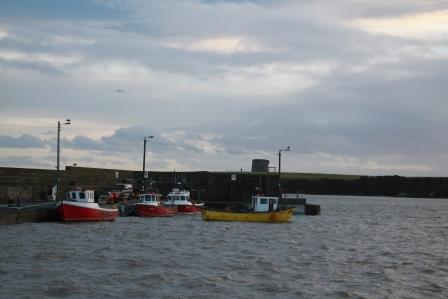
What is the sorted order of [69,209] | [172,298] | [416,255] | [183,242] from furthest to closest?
[69,209] → [183,242] → [416,255] → [172,298]

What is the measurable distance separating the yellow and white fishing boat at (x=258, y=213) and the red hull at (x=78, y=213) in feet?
33.1

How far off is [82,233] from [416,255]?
64.6 ft

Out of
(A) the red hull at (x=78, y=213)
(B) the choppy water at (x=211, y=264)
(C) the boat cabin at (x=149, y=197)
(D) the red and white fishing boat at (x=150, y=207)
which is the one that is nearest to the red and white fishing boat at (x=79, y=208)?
(A) the red hull at (x=78, y=213)

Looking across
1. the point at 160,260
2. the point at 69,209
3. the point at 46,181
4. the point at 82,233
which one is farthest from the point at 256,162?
the point at 160,260

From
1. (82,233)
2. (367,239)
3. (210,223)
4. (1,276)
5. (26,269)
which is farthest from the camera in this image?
(210,223)

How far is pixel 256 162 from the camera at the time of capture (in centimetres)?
11119

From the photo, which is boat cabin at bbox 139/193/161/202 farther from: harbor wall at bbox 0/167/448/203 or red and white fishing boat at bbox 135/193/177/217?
harbor wall at bbox 0/167/448/203

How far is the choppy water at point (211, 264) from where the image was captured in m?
23.5

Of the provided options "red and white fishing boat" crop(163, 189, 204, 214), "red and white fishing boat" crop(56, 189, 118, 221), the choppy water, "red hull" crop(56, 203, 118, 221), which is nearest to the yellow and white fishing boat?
the choppy water

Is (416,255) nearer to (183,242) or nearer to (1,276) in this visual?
(183,242)

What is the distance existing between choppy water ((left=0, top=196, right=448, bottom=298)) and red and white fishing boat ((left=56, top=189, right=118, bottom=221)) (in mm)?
2027

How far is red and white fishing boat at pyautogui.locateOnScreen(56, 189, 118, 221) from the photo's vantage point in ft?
166

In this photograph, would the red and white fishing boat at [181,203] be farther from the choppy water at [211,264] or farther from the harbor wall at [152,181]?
the choppy water at [211,264]

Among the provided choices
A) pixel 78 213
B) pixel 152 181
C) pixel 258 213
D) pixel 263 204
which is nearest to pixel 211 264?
pixel 78 213
